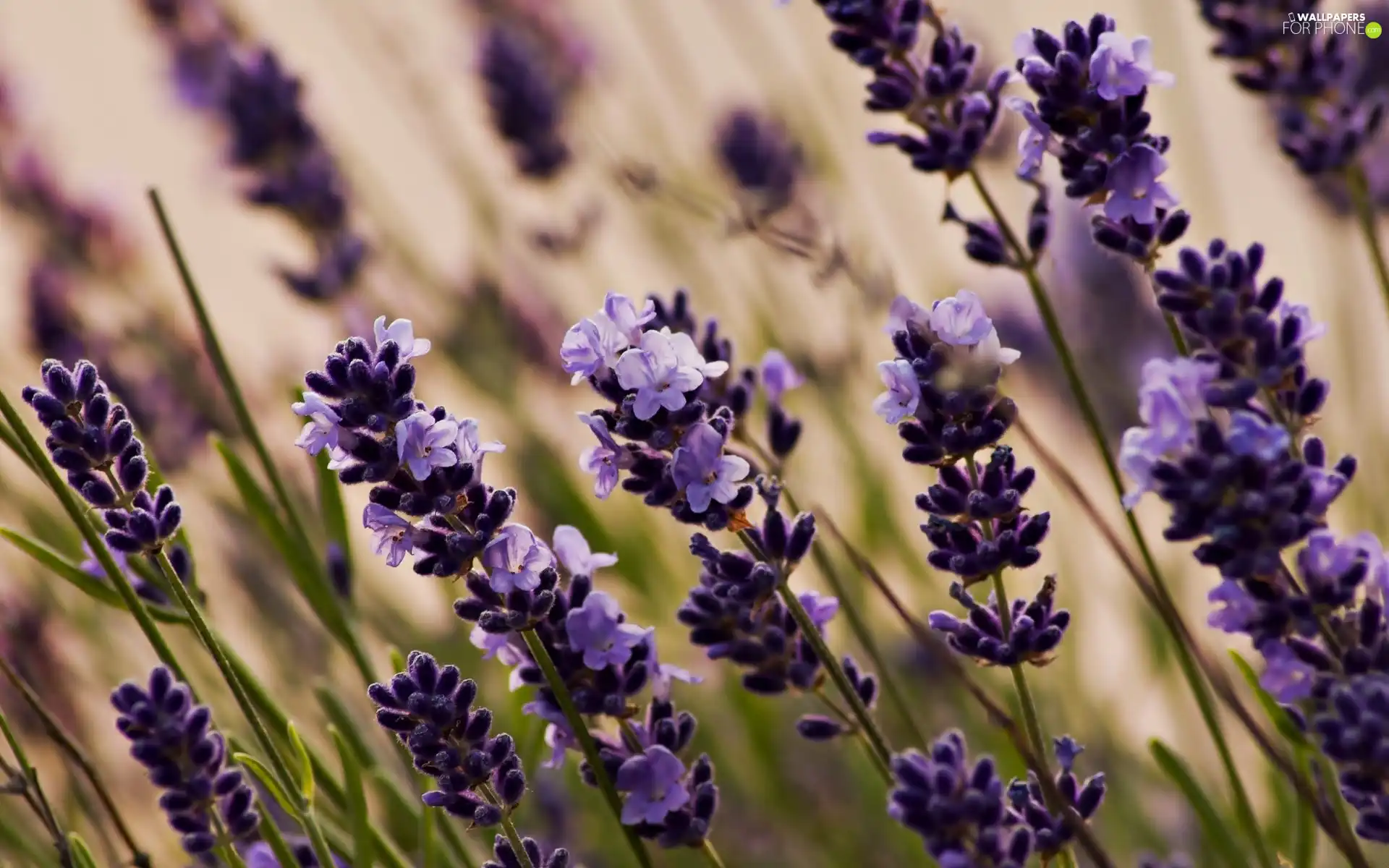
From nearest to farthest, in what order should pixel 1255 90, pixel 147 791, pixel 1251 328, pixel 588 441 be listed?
pixel 1251 328, pixel 1255 90, pixel 147 791, pixel 588 441

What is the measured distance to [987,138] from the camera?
3.69 ft

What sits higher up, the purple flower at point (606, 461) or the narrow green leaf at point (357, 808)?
the purple flower at point (606, 461)

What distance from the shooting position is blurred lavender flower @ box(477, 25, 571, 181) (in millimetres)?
2268

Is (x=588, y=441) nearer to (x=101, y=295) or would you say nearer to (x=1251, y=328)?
(x=101, y=295)

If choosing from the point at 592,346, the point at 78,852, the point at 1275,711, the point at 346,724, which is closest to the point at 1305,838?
the point at 1275,711

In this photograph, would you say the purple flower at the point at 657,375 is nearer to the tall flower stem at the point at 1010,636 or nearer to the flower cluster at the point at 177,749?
the tall flower stem at the point at 1010,636

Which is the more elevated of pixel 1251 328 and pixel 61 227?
pixel 61 227

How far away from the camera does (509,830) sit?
85 cm

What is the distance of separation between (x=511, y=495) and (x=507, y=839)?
205mm

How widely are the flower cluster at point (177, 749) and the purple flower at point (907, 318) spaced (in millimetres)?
497

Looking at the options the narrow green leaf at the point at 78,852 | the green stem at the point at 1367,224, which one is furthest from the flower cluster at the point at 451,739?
the green stem at the point at 1367,224

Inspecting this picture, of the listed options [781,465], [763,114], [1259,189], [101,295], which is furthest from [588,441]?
[1259,189]

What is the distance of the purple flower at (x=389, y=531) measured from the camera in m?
0.85

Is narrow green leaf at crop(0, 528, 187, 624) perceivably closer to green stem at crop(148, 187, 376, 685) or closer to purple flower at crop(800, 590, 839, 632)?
green stem at crop(148, 187, 376, 685)
